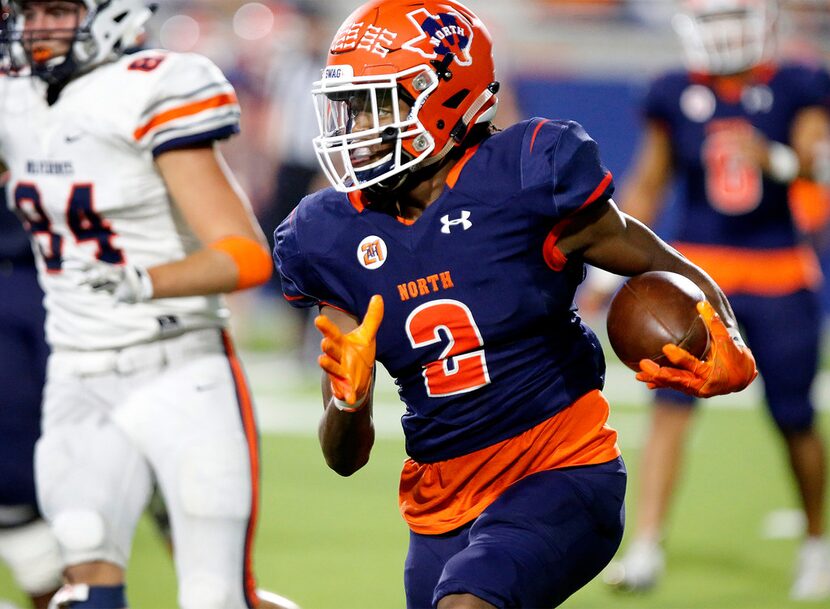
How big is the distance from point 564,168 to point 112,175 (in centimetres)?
117

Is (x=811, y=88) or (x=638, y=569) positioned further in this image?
(x=811, y=88)

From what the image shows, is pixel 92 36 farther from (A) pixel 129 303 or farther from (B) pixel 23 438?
(B) pixel 23 438

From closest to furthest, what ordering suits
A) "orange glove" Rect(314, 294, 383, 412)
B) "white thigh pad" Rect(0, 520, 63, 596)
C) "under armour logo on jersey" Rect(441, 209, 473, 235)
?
"orange glove" Rect(314, 294, 383, 412)
"under armour logo on jersey" Rect(441, 209, 473, 235)
"white thigh pad" Rect(0, 520, 63, 596)

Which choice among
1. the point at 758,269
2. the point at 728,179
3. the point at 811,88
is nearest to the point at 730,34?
the point at 811,88

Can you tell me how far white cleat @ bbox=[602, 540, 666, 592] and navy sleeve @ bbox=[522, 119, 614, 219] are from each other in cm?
234

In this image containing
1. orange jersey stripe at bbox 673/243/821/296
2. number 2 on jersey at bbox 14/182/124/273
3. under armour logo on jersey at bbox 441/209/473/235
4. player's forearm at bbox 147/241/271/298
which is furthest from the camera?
orange jersey stripe at bbox 673/243/821/296

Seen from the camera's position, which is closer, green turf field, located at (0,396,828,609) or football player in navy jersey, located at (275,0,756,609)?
football player in navy jersey, located at (275,0,756,609)

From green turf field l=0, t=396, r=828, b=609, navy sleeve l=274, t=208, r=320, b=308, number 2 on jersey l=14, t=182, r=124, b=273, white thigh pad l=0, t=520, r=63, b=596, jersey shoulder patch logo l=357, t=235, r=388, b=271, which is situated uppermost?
jersey shoulder patch logo l=357, t=235, r=388, b=271

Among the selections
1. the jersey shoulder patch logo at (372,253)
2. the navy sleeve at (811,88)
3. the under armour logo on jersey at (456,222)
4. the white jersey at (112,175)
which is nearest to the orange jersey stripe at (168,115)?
the white jersey at (112,175)

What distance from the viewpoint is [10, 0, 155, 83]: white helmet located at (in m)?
3.47

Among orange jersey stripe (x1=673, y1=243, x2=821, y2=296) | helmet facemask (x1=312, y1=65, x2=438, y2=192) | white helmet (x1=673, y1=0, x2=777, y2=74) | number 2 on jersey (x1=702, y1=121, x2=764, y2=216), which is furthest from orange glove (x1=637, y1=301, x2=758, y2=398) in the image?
white helmet (x1=673, y1=0, x2=777, y2=74)

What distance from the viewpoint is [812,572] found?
4945mm

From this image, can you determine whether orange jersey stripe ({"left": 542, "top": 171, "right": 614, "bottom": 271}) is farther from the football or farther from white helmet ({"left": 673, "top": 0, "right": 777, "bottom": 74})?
white helmet ({"left": 673, "top": 0, "right": 777, "bottom": 74})

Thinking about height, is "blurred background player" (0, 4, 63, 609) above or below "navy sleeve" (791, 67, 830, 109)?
below
